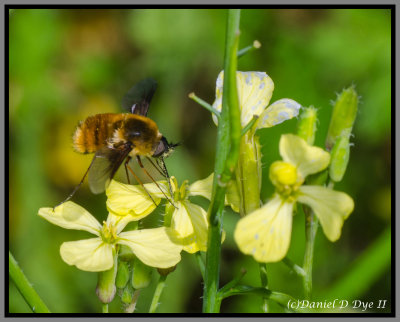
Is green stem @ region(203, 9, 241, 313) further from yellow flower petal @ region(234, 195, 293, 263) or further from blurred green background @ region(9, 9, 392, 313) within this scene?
blurred green background @ region(9, 9, 392, 313)

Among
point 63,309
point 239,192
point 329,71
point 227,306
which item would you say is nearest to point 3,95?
point 239,192

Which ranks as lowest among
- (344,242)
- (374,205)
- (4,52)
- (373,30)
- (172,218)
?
(344,242)

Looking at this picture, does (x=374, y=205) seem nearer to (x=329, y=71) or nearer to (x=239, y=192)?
(x=329, y=71)

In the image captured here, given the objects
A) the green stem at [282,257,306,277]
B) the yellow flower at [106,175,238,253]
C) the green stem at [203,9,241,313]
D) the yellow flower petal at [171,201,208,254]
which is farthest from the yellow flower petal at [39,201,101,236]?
the green stem at [282,257,306,277]

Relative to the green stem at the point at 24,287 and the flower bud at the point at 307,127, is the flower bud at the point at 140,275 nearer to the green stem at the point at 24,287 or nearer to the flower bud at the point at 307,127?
the green stem at the point at 24,287

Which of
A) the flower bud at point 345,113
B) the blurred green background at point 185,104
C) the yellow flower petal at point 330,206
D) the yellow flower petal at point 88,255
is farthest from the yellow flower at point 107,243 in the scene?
the blurred green background at point 185,104
